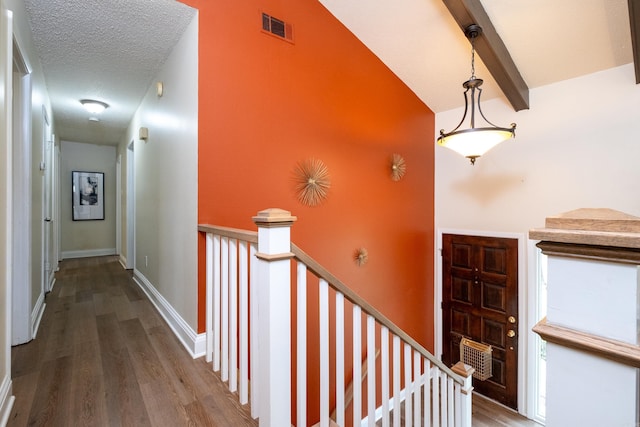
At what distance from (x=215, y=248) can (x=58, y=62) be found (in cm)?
275

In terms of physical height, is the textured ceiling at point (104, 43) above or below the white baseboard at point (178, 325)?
above

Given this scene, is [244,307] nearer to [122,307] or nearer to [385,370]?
[385,370]

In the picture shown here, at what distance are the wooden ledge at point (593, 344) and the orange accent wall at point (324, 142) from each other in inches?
78.1

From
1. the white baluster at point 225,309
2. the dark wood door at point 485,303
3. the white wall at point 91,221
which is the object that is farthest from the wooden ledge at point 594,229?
the white wall at point 91,221

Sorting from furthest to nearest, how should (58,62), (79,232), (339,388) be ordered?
(79,232), (58,62), (339,388)

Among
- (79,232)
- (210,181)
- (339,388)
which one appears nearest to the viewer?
(339,388)

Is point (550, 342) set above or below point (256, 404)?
above

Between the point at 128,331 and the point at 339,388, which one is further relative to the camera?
the point at 128,331

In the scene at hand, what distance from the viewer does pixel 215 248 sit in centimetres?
184

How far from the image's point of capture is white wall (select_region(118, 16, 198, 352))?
2.17m

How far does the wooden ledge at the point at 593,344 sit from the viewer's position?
0.52m

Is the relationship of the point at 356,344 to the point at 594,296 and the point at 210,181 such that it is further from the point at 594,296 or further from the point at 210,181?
the point at 210,181

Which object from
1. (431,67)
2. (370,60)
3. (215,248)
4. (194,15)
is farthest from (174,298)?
(431,67)

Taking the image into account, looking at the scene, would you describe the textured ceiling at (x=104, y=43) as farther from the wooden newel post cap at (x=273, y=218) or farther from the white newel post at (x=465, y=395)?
the white newel post at (x=465, y=395)
